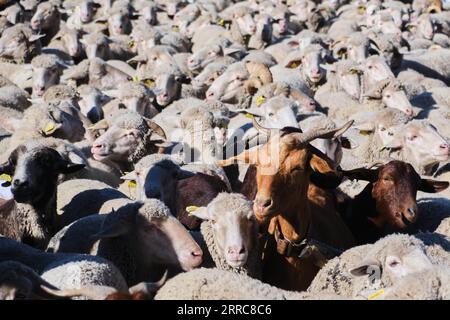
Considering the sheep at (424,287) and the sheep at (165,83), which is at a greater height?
the sheep at (424,287)

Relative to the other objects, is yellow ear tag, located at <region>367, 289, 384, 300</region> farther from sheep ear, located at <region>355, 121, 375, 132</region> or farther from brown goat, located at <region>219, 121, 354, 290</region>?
sheep ear, located at <region>355, 121, 375, 132</region>

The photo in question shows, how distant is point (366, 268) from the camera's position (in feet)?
13.7

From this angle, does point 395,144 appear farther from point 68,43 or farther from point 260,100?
point 68,43

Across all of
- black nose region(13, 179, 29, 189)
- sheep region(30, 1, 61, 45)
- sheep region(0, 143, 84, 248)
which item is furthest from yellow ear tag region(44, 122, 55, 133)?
sheep region(30, 1, 61, 45)

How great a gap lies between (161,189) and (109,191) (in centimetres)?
40

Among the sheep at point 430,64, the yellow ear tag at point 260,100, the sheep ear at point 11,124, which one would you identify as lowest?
the sheep at point 430,64

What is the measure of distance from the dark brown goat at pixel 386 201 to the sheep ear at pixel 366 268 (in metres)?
1.39

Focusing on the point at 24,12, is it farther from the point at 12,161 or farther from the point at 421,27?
the point at 12,161

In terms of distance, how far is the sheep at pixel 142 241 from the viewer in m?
4.82

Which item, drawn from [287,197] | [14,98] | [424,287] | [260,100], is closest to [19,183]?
[287,197]

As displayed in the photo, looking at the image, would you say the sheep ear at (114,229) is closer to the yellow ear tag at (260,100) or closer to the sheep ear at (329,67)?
the yellow ear tag at (260,100)

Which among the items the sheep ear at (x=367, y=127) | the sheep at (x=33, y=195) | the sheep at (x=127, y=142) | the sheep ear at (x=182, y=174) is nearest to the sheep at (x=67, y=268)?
the sheep at (x=33, y=195)

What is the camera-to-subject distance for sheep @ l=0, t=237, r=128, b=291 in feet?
13.8
